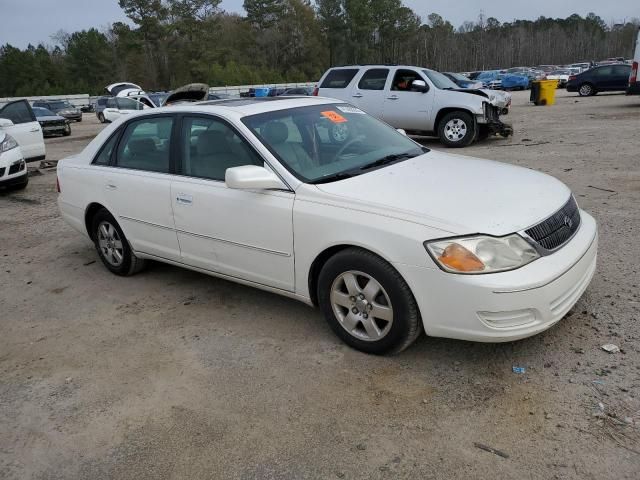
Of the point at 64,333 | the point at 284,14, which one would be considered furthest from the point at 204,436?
the point at 284,14

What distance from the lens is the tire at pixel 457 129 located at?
1170 cm

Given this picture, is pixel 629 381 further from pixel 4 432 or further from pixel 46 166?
pixel 46 166

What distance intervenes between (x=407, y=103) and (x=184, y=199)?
885cm

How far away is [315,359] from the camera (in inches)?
134

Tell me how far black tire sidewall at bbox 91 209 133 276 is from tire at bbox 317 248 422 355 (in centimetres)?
221

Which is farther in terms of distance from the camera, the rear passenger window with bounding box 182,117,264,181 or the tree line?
the tree line

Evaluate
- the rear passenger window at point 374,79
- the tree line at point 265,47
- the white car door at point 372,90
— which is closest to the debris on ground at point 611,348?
the white car door at point 372,90

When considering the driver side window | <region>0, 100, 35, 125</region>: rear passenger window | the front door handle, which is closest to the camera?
the front door handle

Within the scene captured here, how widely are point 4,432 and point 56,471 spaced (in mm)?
544

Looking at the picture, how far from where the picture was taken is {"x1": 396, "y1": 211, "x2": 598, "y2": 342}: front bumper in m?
2.82

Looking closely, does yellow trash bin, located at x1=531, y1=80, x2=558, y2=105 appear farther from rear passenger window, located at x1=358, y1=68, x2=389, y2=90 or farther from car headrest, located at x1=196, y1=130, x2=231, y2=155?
car headrest, located at x1=196, y1=130, x2=231, y2=155

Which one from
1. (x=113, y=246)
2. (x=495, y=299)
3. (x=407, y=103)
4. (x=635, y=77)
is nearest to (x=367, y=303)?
(x=495, y=299)

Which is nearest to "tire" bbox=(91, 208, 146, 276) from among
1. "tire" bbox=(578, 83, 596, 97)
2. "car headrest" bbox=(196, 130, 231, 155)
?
"car headrest" bbox=(196, 130, 231, 155)

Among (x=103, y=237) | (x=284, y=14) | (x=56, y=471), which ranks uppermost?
(x=284, y=14)
